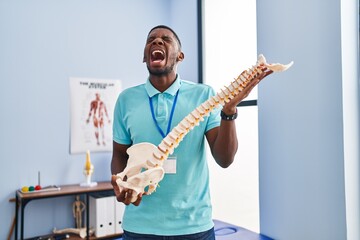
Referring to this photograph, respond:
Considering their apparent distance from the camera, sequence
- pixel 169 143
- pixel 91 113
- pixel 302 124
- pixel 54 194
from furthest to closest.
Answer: pixel 91 113 → pixel 54 194 → pixel 302 124 → pixel 169 143

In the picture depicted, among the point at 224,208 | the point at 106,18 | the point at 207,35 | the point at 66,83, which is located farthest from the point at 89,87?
the point at 224,208

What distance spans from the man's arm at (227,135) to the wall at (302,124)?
2.84 feet

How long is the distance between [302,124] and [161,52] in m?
1.08

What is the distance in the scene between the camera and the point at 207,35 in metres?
3.12

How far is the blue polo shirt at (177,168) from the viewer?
1083mm

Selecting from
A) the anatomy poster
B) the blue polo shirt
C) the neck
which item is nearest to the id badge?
the blue polo shirt

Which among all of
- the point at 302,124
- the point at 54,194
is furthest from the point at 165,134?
the point at 54,194

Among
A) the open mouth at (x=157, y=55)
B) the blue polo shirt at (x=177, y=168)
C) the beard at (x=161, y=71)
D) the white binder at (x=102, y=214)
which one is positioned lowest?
the white binder at (x=102, y=214)

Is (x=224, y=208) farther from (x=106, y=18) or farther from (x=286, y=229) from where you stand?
(x=106, y=18)

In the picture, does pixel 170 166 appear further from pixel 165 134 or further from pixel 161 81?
A: pixel 161 81

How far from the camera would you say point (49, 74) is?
2846 mm

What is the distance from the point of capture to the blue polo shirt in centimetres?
108

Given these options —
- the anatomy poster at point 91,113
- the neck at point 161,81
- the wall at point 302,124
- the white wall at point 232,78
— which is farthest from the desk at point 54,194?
the neck at point 161,81

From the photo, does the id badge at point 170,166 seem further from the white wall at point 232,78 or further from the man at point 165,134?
the white wall at point 232,78
